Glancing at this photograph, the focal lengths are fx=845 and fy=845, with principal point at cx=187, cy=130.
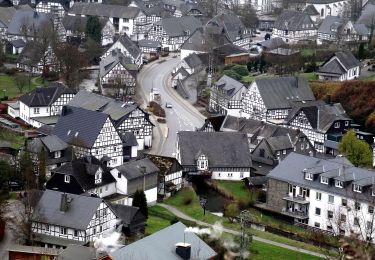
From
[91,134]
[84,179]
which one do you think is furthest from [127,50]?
[84,179]

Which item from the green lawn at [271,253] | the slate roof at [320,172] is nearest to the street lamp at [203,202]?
the slate roof at [320,172]

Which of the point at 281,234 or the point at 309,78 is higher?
the point at 309,78

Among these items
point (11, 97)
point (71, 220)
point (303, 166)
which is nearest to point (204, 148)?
point (303, 166)

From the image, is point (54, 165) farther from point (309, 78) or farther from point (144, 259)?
point (309, 78)

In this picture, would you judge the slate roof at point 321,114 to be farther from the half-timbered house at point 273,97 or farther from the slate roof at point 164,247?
the slate roof at point 164,247

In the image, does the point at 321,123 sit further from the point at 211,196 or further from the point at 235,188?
the point at 211,196

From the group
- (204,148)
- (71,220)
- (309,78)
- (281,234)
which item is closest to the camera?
(71,220)
